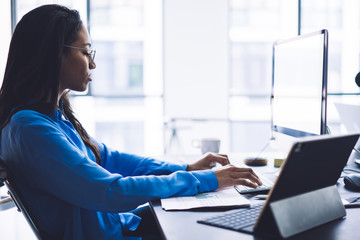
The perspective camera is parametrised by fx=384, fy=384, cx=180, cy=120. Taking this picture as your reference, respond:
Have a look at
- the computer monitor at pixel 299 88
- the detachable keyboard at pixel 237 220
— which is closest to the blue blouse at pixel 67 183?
the detachable keyboard at pixel 237 220

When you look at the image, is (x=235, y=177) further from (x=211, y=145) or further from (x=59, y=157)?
(x=211, y=145)

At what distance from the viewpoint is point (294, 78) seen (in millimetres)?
1400

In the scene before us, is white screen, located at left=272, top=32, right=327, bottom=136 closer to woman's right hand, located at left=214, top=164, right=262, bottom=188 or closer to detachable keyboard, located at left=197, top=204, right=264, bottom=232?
woman's right hand, located at left=214, top=164, right=262, bottom=188

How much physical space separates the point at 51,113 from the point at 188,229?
493 millimetres

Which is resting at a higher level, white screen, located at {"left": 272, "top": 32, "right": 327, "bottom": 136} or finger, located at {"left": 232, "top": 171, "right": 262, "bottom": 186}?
white screen, located at {"left": 272, "top": 32, "right": 327, "bottom": 136}

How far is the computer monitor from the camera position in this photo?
118cm

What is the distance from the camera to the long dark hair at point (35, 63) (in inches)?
38.7

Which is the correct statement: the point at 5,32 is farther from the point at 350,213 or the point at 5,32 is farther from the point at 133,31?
the point at 350,213

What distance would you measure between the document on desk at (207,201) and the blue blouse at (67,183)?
0.02m

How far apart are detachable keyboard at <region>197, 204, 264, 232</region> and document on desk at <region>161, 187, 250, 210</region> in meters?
0.05

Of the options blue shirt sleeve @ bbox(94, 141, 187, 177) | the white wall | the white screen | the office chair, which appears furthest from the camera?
the white wall

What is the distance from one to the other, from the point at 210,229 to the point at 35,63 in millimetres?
598

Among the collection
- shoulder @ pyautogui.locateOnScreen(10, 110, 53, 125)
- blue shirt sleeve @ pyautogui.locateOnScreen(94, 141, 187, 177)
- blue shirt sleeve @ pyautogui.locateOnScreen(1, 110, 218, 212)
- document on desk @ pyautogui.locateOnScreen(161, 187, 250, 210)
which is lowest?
→ document on desk @ pyautogui.locateOnScreen(161, 187, 250, 210)

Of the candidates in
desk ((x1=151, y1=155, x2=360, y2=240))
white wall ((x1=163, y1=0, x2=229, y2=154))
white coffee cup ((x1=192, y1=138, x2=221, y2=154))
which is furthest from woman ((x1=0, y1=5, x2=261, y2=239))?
white wall ((x1=163, y1=0, x2=229, y2=154))
